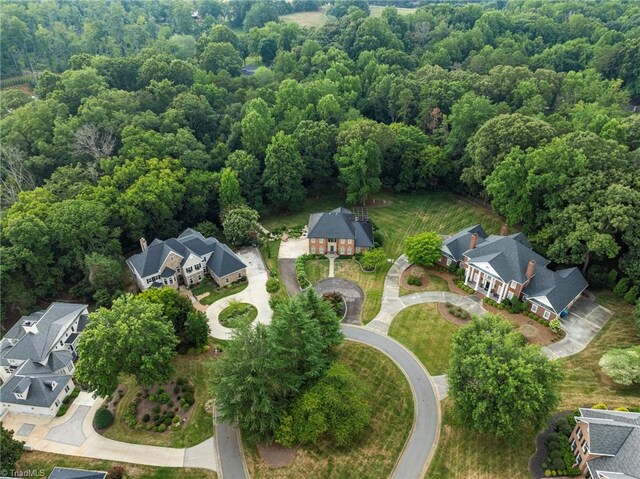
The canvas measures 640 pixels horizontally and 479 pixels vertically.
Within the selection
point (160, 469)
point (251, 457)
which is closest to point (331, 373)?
point (251, 457)

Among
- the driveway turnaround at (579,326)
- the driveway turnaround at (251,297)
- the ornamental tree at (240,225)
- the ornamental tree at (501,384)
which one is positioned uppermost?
the ornamental tree at (501,384)

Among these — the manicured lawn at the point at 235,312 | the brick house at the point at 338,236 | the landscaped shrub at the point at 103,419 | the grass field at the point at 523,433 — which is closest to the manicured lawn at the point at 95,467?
the landscaped shrub at the point at 103,419

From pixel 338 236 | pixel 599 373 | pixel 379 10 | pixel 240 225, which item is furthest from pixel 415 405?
pixel 379 10

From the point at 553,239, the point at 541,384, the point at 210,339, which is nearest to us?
the point at 541,384

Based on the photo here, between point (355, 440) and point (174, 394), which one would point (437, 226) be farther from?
point (174, 394)

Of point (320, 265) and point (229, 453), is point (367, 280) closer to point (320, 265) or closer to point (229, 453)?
point (320, 265)

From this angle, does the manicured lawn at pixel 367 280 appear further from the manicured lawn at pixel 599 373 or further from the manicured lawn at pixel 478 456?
the manicured lawn at pixel 599 373

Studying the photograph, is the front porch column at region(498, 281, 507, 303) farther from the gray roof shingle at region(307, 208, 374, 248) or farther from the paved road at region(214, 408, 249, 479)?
the paved road at region(214, 408, 249, 479)
